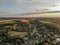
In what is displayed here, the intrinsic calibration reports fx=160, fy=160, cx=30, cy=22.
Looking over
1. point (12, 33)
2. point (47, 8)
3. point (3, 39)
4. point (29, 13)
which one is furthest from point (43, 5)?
point (3, 39)

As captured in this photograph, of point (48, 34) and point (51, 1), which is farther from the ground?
point (51, 1)

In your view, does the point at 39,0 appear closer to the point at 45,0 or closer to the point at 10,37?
the point at 45,0

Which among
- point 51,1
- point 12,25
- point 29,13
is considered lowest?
point 12,25

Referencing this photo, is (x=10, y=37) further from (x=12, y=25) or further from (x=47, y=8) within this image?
(x=47, y=8)

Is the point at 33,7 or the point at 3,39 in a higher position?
the point at 33,7

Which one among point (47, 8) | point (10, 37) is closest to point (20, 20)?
point (10, 37)

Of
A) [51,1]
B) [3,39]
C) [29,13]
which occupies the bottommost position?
[3,39]

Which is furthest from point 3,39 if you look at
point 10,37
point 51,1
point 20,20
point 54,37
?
point 51,1
